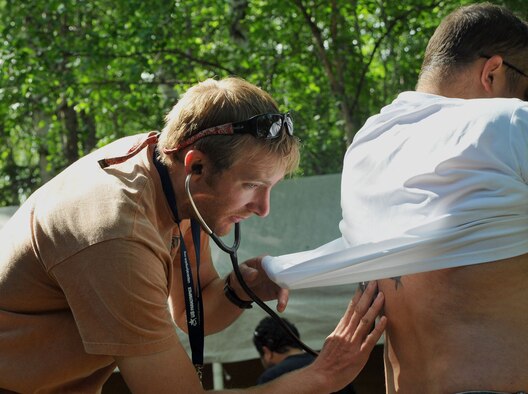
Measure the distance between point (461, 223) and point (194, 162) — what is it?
2.69 feet

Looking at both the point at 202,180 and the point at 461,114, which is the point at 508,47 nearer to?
the point at 461,114

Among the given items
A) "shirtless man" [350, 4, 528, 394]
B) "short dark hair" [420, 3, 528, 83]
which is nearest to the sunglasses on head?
"shirtless man" [350, 4, 528, 394]

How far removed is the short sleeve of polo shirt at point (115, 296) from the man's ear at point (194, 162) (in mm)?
320

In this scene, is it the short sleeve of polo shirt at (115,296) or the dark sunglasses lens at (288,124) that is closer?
the short sleeve of polo shirt at (115,296)

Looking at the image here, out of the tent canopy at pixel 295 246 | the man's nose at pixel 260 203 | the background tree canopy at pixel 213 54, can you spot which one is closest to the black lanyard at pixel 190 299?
the man's nose at pixel 260 203

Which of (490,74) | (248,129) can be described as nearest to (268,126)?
(248,129)

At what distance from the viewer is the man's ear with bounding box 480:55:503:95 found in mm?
2480

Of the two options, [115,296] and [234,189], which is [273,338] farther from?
[115,296]

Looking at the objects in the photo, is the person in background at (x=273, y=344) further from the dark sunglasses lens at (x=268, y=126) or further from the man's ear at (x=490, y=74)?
the man's ear at (x=490, y=74)

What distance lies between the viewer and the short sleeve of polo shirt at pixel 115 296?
2.21 metres

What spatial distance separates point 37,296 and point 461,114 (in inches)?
50.2

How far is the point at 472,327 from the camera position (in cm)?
210

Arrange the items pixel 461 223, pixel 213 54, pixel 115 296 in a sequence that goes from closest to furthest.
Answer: pixel 461 223, pixel 115 296, pixel 213 54

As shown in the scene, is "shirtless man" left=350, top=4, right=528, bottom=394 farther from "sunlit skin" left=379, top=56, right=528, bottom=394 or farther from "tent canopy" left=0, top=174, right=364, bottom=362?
"tent canopy" left=0, top=174, right=364, bottom=362
